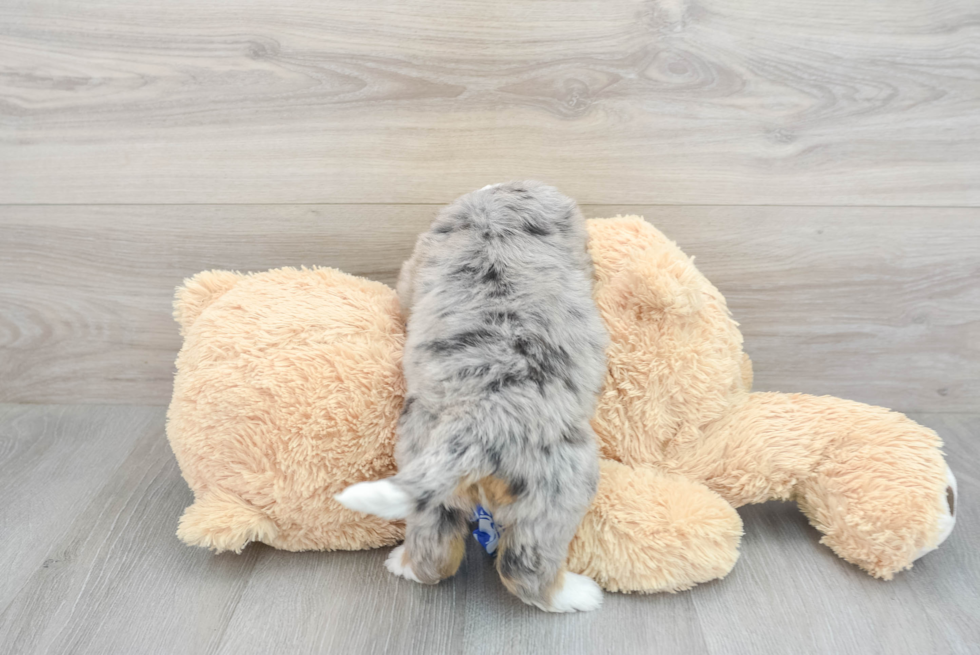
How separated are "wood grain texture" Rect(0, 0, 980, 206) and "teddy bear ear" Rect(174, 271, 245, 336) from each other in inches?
6.6

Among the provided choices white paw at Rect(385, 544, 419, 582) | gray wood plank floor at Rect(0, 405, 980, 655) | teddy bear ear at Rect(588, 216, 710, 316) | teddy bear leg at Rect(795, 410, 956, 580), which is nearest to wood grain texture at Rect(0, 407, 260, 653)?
gray wood plank floor at Rect(0, 405, 980, 655)

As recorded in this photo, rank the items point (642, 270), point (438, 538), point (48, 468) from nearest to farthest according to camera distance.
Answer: point (438, 538) < point (642, 270) < point (48, 468)

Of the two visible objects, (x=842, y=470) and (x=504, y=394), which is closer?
(x=504, y=394)

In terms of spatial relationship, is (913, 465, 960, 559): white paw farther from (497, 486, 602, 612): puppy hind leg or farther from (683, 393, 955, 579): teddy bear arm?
(497, 486, 602, 612): puppy hind leg

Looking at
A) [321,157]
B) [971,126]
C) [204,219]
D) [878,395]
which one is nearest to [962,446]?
[878,395]

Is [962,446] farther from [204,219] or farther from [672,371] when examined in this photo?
[204,219]

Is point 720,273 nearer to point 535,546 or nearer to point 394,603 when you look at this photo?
point 535,546

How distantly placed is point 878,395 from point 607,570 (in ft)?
2.32

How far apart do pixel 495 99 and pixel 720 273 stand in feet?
1.55

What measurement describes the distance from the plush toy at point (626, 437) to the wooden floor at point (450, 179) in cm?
7

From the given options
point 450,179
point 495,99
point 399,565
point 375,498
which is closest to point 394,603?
point 399,565

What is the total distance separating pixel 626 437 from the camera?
0.93 meters

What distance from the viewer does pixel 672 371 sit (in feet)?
2.96

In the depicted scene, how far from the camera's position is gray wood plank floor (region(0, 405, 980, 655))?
0.80 metres
